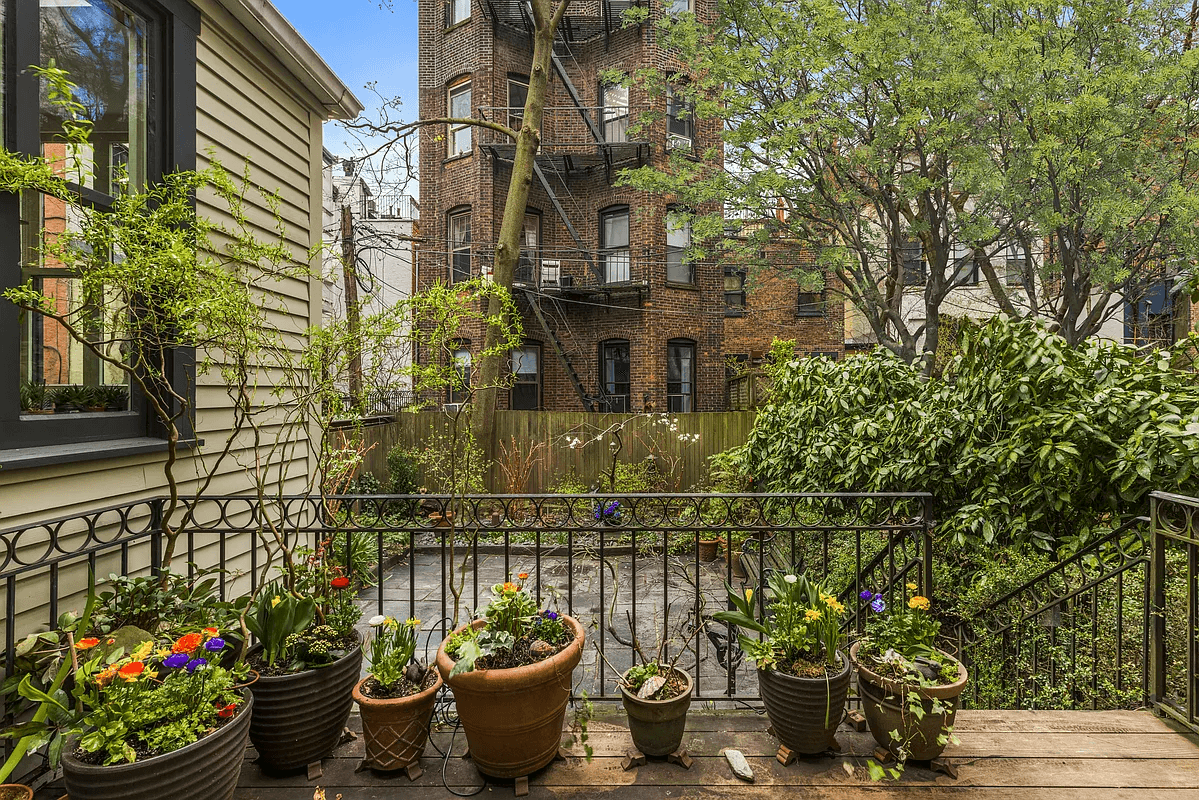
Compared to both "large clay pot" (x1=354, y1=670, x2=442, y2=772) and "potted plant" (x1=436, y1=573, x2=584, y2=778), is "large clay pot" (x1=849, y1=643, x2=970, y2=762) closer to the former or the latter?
"potted plant" (x1=436, y1=573, x2=584, y2=778)

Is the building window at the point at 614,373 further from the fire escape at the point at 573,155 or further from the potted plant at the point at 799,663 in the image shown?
the potted plant at the point at 799,663

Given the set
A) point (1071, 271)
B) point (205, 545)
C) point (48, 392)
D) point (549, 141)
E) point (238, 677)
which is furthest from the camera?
point (549, 141)

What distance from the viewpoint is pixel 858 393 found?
5.44m

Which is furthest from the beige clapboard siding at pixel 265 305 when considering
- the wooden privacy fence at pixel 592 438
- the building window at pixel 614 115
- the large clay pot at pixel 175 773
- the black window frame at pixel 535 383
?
the building window at pixel 614 115

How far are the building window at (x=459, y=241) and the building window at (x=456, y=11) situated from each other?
15.8 feet

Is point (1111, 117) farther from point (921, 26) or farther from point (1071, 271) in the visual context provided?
point (921, 26)

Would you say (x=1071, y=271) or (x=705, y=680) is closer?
(x=705, y=680)

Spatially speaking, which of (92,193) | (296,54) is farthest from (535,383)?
(92,193)

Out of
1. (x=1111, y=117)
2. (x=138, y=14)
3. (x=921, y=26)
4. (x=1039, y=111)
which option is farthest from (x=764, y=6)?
(x=138, y=14)

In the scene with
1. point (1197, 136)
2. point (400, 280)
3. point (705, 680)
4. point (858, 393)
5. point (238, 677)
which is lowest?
point (705, 680)

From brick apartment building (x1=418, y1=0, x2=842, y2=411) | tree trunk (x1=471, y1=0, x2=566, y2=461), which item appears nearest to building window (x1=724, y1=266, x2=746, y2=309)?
brick apartment building (x1=418, y1=0, x2=842, y2=411)

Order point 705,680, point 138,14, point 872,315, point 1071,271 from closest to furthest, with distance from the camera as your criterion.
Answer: point 138,14 → point 705,680 → point 1071,271 → point 872,315

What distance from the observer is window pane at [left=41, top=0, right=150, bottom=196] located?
2.66 m

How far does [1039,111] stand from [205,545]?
8.77 metres
